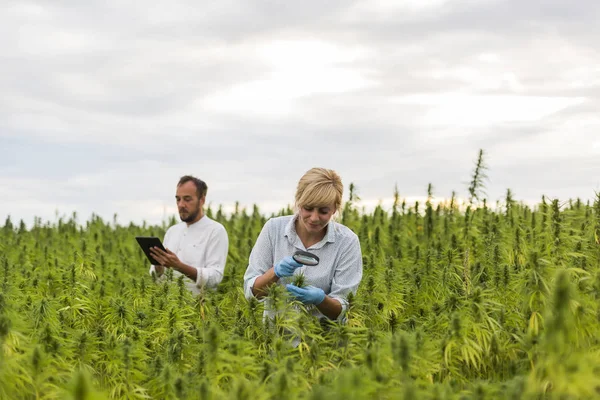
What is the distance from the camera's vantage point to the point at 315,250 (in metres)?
5.59

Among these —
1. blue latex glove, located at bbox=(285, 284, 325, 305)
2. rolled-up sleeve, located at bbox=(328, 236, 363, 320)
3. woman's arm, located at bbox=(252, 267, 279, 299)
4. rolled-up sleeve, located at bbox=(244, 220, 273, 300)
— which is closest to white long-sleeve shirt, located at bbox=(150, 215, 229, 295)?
rolled-up sleeve, located at bbox=(244, 220, 273, 300)

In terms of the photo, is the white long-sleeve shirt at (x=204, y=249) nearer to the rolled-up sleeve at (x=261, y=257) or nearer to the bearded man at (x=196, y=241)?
the bearded man at (x=196, y=241)

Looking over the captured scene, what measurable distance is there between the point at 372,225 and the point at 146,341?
5.75m

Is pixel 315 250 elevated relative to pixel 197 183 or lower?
lower

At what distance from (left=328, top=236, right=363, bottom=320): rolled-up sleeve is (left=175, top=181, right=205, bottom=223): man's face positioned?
3.38 m

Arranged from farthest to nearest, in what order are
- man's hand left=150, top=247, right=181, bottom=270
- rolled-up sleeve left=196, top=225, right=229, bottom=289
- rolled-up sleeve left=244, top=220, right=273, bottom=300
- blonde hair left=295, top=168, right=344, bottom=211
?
1. rolled-up sleeve left=196, top=225, right=229, bottom=289
2. man's hand left=150, top=247, right=181, bottom=270
3. rolled-up sleeve left=244, top=220, right=273, bottom=300
4. blonde hair left=295, top=168, right=344, bottom=211

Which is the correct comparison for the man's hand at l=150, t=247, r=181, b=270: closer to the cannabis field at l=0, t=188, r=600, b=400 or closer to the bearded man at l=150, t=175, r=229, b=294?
the bearded man at l=150, t=175, r=229, b=294

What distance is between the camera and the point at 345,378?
3.26m

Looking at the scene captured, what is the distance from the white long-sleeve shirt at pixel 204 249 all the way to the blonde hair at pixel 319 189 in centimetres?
292

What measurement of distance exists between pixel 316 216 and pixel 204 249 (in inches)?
132

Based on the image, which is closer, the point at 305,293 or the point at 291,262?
the point at 305,293

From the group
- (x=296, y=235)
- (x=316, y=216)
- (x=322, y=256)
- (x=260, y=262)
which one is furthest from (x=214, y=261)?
(x=316, y=216)

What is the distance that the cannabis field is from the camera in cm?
370

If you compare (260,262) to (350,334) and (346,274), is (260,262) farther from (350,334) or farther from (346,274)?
(350,334)
